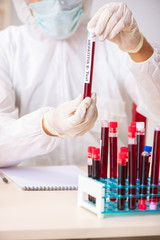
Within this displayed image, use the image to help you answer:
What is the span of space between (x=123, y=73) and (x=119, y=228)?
0.94 meters

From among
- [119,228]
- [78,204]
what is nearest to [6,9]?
[78,204]

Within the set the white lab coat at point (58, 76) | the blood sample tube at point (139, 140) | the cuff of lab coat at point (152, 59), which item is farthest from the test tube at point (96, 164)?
the white lab coat at point (58, 76)

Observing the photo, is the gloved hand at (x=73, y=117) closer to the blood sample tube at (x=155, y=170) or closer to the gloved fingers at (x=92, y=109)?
the gloved fingers at (x=92, y=109)

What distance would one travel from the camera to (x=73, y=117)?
0.96 m

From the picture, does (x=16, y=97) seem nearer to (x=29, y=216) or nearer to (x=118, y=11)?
(x=118, y=11)

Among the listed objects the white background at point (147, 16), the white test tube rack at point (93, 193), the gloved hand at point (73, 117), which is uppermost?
the white background at point (147, 16)

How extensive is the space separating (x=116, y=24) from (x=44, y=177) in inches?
20.9

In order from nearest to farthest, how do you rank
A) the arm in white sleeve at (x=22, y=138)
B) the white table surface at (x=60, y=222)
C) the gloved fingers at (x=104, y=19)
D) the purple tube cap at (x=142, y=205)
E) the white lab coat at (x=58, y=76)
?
1. the white table surface at (x=60, y=222)
2. the purple tube cap at (x=142, y=205)
3. the gloved fingers at (x=104, y=19)
4. the arm in white sleeve at (x=22, y=138)
5. the white lab coat at (x=58, y=76)

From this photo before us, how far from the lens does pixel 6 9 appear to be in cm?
150

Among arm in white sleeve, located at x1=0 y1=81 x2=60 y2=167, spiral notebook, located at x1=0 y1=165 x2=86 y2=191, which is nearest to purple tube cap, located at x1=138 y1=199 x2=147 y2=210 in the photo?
spiral notebook, located at x1=0 y1=165 x2=86 y2=191

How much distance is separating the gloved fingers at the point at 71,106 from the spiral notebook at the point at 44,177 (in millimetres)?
216

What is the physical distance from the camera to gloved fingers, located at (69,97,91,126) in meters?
0.92

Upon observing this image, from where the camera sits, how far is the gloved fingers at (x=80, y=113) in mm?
925

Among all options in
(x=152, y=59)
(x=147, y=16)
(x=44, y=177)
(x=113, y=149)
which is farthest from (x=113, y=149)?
(x=147, y=16)
